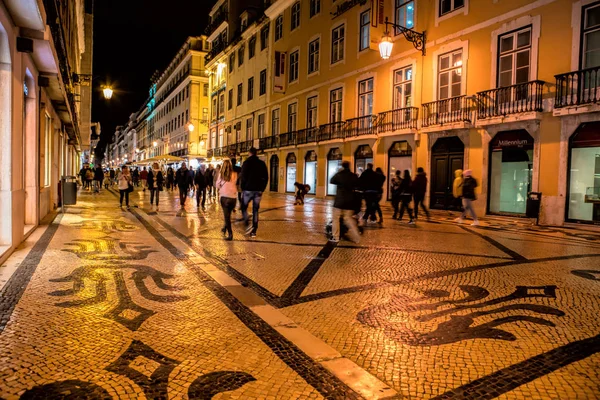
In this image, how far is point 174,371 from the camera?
3.26m

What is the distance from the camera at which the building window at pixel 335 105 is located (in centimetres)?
2658

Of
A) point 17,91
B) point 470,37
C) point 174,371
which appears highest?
point 470,37

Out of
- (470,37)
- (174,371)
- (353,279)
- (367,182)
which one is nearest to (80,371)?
(174,371)

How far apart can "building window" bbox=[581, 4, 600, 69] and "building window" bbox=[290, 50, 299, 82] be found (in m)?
19.8

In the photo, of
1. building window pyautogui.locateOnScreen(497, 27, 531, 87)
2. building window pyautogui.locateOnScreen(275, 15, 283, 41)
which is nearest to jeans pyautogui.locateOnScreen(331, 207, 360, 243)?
building window pyautogui.locateOnScreen(497, 27, 531, 87)

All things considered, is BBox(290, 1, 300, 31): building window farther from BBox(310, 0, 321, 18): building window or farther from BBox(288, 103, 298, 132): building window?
BBox(288, 103, 298, 132): building window

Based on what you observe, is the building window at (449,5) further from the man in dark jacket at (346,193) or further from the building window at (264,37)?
the building window at (264,37)

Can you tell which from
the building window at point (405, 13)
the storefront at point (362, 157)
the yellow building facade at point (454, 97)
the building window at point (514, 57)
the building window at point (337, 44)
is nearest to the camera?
the yellow building facade at point (454, 97)

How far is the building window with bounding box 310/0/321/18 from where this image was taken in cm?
2867

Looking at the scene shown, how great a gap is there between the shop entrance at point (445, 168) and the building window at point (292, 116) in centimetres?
1362

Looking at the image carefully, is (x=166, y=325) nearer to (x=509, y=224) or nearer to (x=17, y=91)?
(x=17, y=91)

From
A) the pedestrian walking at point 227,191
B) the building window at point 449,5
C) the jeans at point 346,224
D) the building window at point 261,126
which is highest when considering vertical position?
the building window at point 449,5

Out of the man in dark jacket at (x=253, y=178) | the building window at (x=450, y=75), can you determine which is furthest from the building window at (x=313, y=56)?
the man in dark jacket at (x=253, y=178)

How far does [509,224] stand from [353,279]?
10.3 metres
